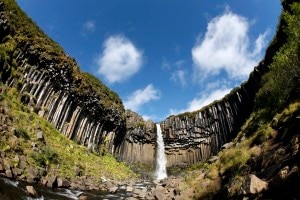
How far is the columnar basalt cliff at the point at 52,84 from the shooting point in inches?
1547

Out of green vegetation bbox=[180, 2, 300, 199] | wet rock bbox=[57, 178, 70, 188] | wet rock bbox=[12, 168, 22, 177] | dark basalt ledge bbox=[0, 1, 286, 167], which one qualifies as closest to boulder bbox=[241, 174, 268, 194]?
green vegetation bbox=[180, 2, 300, 199]

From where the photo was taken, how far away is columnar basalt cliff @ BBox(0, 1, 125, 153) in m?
39.3

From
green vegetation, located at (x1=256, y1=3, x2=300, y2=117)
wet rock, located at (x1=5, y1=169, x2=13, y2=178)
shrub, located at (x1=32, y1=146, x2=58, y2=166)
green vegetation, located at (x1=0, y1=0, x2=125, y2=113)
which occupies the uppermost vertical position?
green vegetation, located at (x1=0, y1=0, x2=125, y2=113)

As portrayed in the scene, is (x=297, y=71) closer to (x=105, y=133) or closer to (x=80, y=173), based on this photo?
(x=80, y=173)

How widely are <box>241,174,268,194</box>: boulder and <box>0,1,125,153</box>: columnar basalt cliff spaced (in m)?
30.6

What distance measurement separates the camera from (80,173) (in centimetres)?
3375

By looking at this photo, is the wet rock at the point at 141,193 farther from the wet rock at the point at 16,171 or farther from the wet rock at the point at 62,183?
the wet rock at the point at 16,171

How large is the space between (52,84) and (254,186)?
122 ft

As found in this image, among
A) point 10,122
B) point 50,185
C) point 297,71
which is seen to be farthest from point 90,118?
point 297,71

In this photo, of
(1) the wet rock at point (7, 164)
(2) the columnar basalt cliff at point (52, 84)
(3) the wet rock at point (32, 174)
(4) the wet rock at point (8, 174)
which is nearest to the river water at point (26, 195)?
(4) the wet rock at point (8, 174)

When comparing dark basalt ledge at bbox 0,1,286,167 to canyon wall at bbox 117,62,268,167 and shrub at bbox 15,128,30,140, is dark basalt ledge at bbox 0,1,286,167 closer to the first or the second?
canyon wall at bbox 117,62,268,167

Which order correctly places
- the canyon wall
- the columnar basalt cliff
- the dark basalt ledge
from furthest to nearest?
the canyon wall < the dark basalt ledge < the columnar basalt cliff

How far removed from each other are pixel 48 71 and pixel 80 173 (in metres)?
17.3

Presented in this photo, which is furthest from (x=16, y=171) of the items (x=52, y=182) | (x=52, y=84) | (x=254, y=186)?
(x=52, y=84)
